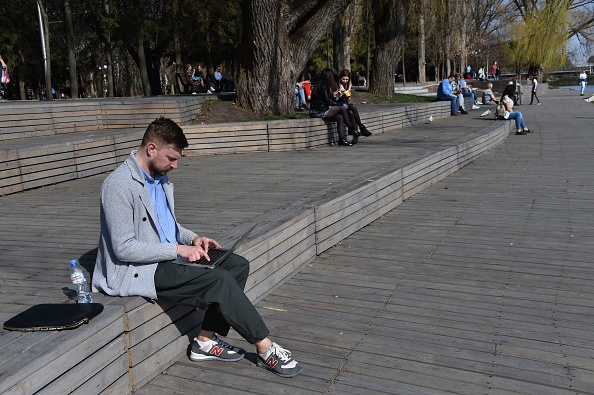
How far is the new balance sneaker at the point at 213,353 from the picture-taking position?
4117 millimetres

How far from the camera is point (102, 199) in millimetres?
3760

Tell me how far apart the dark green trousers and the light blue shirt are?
0.98ft

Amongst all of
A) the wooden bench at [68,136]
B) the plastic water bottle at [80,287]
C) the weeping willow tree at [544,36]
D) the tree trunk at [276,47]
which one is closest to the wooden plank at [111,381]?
the plastic water bottle at [80,287]

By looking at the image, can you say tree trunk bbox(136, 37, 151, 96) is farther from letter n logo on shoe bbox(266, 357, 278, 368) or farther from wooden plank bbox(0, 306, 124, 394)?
wooden plank bbox(0, 306, 124, 394)

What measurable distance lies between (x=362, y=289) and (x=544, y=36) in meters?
46.0

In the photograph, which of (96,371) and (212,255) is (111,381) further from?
(212,255)

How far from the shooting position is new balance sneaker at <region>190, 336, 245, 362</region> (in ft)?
13.5

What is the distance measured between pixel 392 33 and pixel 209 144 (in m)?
12.6

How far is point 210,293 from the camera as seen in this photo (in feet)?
12.4

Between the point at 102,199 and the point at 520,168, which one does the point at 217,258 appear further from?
the point at 520,168

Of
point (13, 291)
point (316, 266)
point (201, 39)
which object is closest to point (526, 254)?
point (316, 266)

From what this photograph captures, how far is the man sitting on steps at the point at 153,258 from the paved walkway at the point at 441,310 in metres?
0.42

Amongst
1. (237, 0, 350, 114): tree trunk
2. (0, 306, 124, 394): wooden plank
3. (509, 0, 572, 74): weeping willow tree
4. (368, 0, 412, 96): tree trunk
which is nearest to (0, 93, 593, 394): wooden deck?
(0, 306, 124, 394): wooden plank

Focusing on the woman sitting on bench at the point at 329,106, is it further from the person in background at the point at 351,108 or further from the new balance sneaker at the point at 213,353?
the new balance sneaker at the point at 213,353
